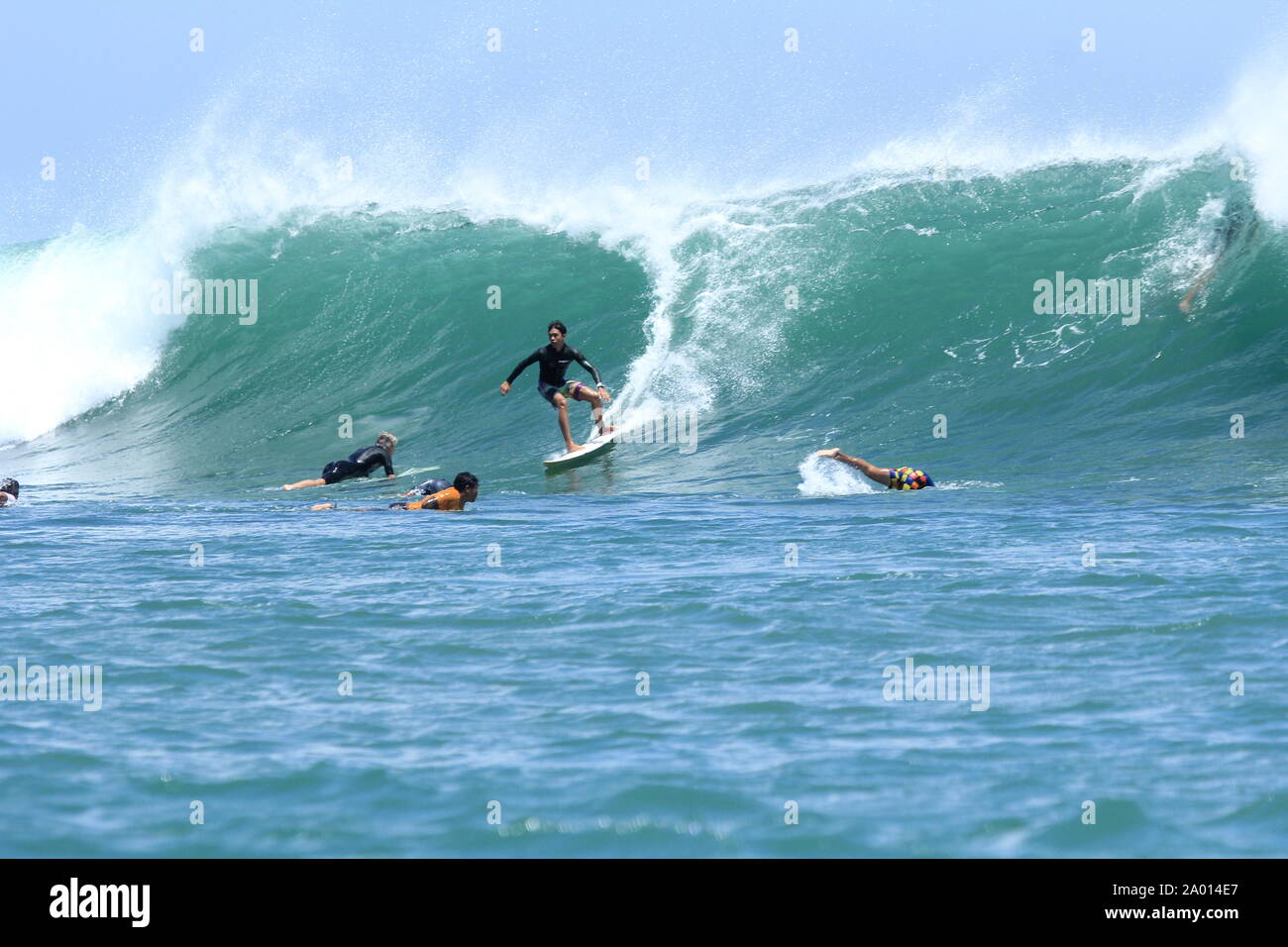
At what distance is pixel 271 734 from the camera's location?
235 inches

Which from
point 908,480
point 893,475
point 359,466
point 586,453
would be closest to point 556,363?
point 586,453

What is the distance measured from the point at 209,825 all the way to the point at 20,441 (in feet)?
64.3

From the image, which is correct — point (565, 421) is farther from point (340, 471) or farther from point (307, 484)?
point (307, 484)

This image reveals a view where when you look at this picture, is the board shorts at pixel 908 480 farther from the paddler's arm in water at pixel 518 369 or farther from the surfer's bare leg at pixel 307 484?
the surfer's bare leg at pixel 307 484

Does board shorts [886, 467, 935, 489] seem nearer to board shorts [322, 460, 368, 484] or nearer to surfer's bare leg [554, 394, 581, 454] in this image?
surfer's bare leg [554, 394, 581, 454]

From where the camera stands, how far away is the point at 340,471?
1603 cm

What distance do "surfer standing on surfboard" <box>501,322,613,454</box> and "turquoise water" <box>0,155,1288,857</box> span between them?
65 centimetres

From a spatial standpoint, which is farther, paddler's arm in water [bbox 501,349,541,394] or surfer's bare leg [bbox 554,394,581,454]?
surfer's bare leg [bbox 554,394,581,454]

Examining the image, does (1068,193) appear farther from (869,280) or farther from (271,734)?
(271,734)

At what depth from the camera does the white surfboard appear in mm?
16219

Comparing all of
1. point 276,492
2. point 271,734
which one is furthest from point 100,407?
point 271,734

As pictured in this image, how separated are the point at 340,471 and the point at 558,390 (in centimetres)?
267

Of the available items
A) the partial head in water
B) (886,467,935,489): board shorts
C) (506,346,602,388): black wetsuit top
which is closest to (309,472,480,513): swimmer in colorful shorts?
the partial head in water

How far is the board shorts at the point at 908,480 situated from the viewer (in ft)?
44.3
